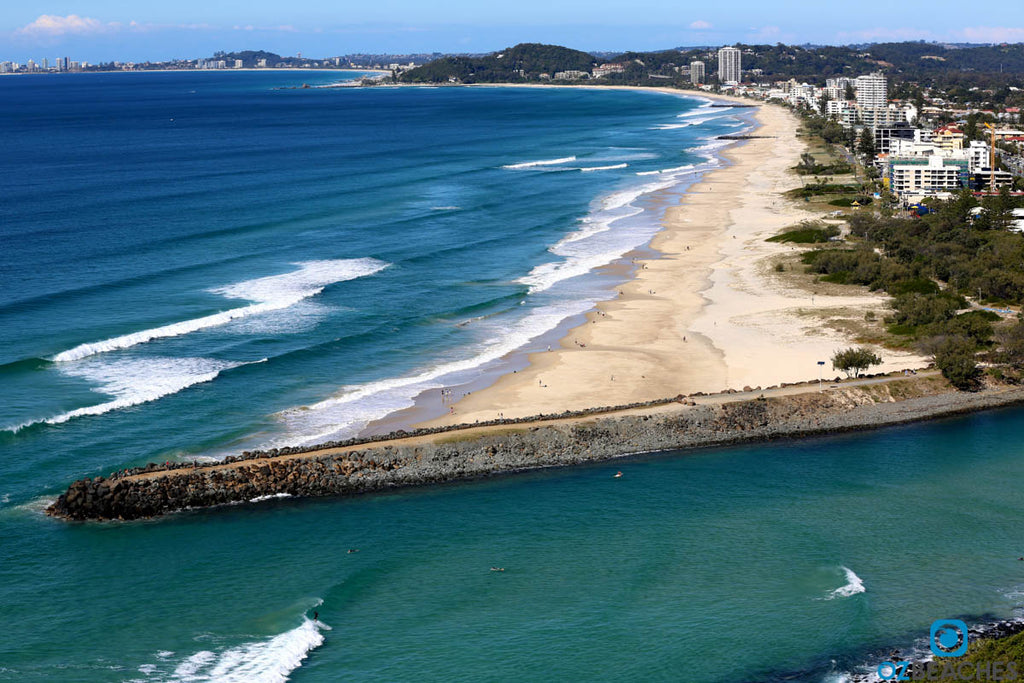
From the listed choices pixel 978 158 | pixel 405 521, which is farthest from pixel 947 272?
pixel 978 158

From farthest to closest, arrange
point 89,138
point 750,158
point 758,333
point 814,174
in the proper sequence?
1. point 89,138
2. point 750,158
3. point 814,174
4. point 758,333

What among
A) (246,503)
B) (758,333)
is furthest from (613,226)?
(246,503)

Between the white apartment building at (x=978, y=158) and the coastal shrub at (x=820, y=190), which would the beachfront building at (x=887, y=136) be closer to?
the white apartment building at (x=978, y=158)

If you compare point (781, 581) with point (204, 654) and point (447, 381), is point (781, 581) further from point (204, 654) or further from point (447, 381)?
point (447, 381)

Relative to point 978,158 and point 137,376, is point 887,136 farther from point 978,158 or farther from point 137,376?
point 137,376

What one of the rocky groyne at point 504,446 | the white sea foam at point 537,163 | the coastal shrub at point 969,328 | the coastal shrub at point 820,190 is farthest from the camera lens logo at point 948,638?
the white sea foam at point 537,163

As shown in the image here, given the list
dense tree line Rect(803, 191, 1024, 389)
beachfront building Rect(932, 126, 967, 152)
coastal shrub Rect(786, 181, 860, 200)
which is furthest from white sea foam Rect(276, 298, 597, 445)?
beachfront building Rect(932, 126, 967, 152)
